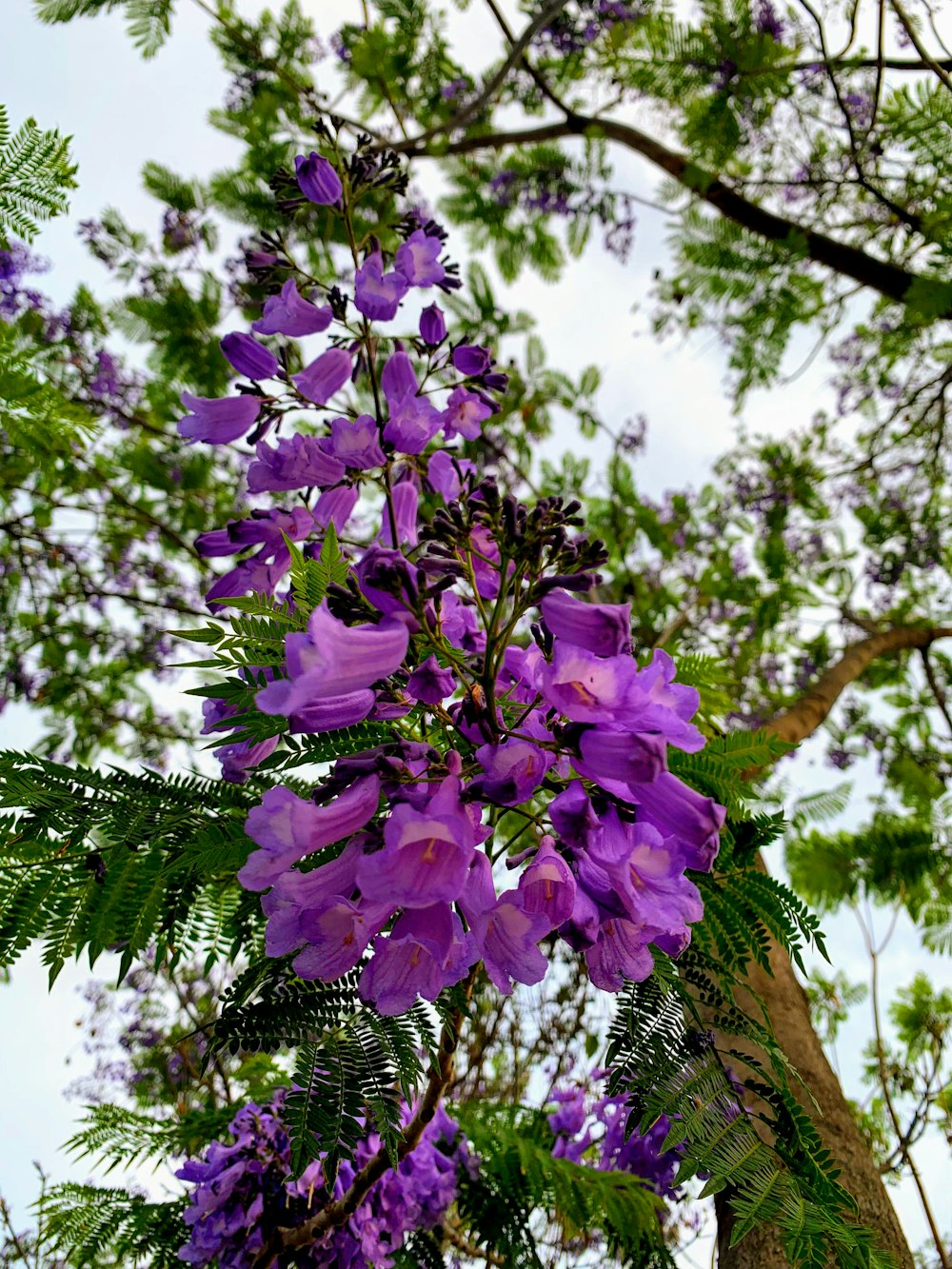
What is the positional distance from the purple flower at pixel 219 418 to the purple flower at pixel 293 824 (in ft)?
3.41

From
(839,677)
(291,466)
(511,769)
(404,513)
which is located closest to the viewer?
(511,769)

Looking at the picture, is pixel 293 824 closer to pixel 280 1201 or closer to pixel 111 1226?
pixel 280 1201

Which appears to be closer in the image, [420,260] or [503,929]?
[503,929]

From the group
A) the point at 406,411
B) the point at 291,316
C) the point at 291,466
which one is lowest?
the point at 291,466

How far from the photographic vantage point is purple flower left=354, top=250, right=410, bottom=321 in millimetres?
1613

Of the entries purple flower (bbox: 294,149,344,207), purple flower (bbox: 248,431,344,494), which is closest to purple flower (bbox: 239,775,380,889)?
purple flower (bbox: 248,431,344,494)

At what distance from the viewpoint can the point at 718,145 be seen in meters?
4.76

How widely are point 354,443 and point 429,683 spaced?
0.70m

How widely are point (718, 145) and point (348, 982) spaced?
5.32 m

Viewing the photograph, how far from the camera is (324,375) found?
172 centimetres

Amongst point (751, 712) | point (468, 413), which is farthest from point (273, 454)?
point (751, 712)

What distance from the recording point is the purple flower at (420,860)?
0.87 m

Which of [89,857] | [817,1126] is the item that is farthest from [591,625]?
[817,1126]

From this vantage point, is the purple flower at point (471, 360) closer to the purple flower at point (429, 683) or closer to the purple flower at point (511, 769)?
the purple flower at point (429, 683)
